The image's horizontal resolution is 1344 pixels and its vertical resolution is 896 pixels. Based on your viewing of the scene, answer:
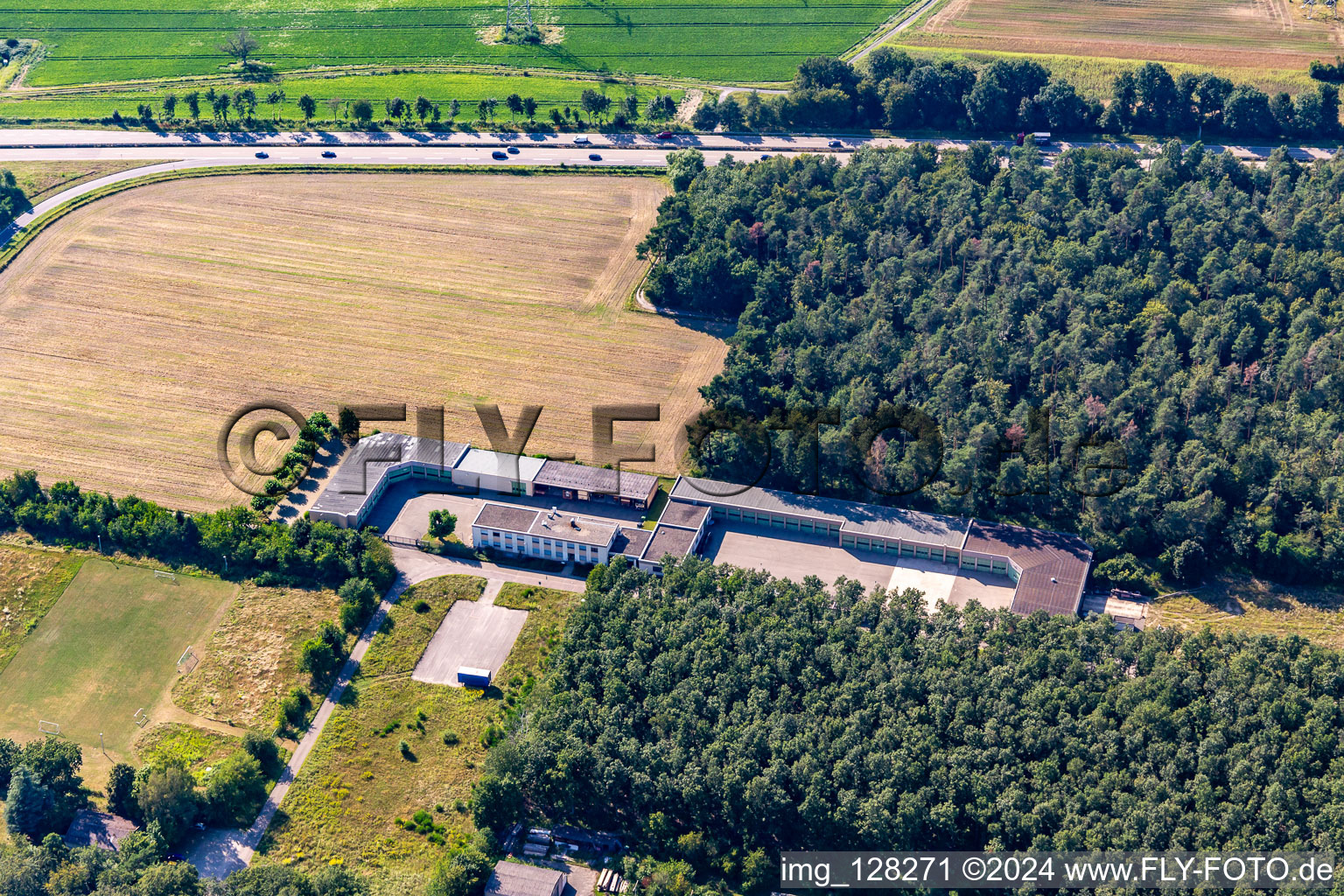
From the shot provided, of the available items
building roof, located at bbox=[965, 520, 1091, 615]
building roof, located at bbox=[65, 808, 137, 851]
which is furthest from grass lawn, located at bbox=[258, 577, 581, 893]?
building roof, located at bbox=[965, 520, 1091, 615]

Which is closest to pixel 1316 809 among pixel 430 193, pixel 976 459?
pixel 976 459

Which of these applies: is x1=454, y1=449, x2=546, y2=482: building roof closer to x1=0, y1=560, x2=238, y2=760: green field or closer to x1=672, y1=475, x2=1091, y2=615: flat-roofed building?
x1=672, y1=475, x2=1091, y2=615: flat-roofed building

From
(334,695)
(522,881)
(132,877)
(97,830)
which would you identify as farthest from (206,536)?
(522,881)

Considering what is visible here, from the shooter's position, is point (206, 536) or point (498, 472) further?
point (498, 472)

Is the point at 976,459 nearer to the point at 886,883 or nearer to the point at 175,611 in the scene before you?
the point at 886,883

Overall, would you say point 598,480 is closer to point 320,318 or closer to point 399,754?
point 399,754

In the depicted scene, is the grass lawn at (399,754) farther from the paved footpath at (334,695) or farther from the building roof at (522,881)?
the building roof at (522,881)

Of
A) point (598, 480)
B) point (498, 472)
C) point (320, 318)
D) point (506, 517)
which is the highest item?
point (320, 318)
